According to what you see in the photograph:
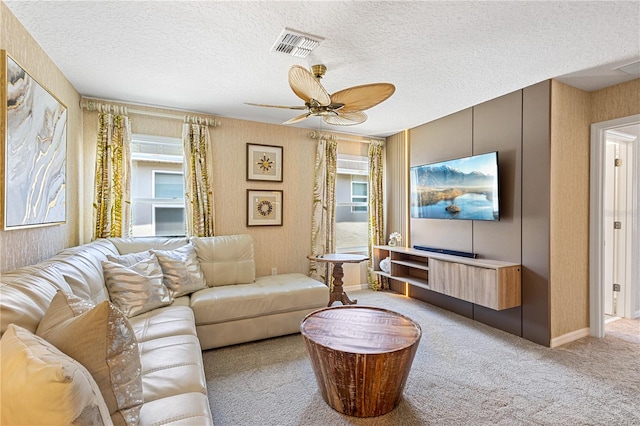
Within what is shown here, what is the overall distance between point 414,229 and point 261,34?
10.9 feet

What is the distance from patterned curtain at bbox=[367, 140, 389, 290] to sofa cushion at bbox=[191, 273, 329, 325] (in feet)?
5.77

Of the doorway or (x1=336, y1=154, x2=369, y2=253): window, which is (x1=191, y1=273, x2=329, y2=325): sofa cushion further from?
the doorway

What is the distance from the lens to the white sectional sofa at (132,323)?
0.76 m

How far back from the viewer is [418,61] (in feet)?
7.91

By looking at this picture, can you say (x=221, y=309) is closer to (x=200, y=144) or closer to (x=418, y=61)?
(x=200, y=144)

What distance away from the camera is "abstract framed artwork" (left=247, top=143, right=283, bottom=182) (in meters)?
3.97

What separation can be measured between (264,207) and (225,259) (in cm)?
102

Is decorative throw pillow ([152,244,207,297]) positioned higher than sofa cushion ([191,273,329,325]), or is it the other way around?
decorative throw pillow ([152,244,207,297])

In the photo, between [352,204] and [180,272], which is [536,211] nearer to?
[352,204]

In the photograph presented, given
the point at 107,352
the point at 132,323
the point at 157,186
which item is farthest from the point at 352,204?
the point at 107,352

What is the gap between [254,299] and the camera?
9.23 feet

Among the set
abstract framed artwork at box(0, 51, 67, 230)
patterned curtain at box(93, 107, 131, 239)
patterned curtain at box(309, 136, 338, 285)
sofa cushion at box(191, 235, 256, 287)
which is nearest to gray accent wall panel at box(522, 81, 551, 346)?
patterned curtain at box(309, 136, 338, 285)

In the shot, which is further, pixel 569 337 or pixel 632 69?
pixel 569 337

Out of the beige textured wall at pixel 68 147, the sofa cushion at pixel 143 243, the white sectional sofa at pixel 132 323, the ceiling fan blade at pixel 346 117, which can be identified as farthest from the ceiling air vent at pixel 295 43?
the sofa cushion at pixel 143 243
